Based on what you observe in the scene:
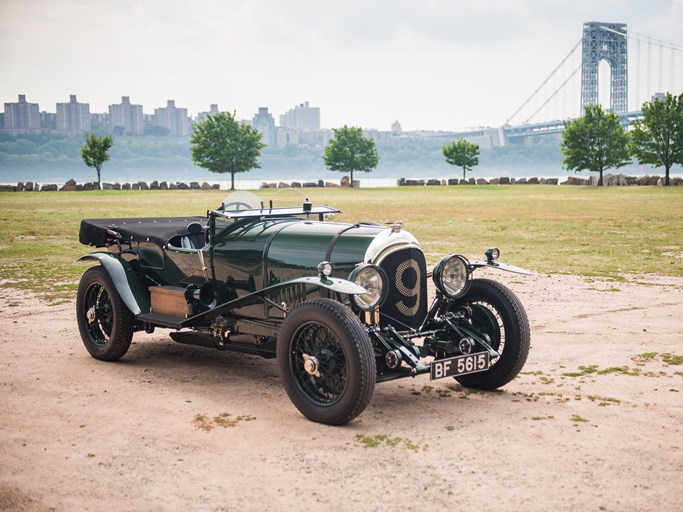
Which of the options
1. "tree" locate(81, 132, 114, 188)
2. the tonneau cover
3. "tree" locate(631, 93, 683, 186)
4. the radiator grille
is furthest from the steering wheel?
"tree" locate(81, 132, 114, 188)

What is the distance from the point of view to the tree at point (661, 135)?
61.8m

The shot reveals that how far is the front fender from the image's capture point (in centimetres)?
816

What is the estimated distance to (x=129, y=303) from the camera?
814 centimetres

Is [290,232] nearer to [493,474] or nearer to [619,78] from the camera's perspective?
[493,474]

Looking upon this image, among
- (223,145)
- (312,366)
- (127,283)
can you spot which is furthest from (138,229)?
(223,145)

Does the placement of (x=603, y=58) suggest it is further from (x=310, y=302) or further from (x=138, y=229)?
(x=310, y=302)

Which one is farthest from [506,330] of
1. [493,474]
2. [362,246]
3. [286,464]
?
[286,464]

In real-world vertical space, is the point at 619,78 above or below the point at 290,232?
above

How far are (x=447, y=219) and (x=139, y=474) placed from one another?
24.1 meters

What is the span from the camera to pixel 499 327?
711 centimetres

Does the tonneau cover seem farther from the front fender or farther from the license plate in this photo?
the license plate

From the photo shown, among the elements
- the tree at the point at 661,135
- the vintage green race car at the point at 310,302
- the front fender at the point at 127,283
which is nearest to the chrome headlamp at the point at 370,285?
the vintage green race car at the point at 310,302

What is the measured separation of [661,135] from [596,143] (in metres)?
6.36

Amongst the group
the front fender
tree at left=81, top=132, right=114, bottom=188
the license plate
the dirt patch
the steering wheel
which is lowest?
the dirt patch
